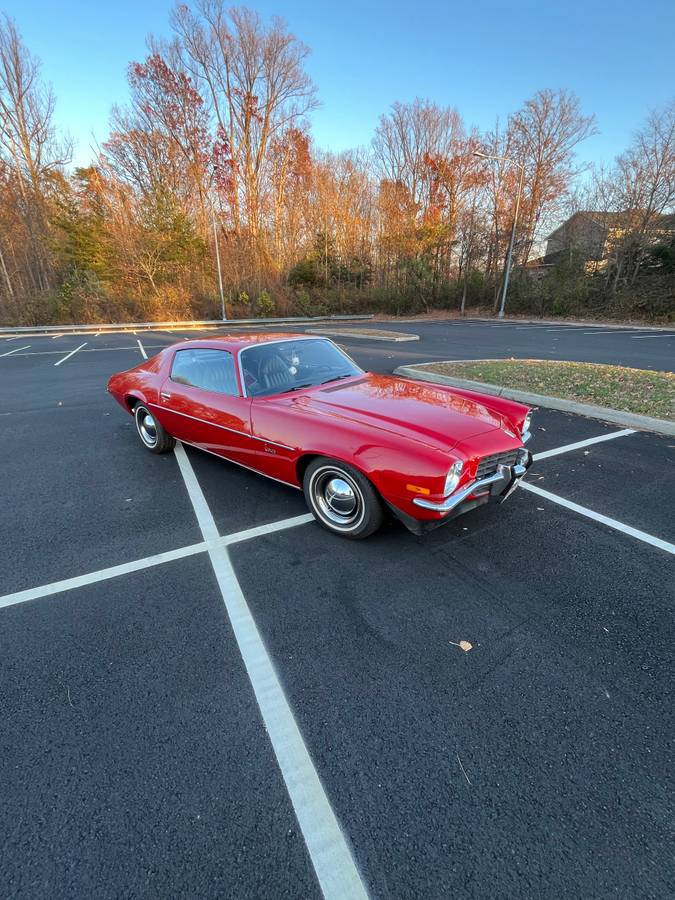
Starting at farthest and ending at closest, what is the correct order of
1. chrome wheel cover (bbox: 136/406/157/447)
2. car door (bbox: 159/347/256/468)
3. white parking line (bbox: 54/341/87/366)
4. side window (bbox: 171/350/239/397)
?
white parking line (bbox: 54/341/87/366), chrome wheel cover (bbox: 136/406/157/447), side window (bbox: 171/350/239/397), car door (bbox: 159/347/256/468)

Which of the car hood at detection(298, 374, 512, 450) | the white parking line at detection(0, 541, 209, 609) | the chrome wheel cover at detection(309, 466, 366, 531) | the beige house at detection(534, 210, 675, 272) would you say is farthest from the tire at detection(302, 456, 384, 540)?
the beige house at detection(534, 210, 675, 272)

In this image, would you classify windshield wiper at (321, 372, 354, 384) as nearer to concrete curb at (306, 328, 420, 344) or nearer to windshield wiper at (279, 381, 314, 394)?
windshield wiper at (279, 381, 314, 394)

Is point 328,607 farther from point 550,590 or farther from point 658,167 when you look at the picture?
point 658,167

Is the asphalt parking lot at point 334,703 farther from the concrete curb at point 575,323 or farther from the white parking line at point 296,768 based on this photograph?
the concrete curb at point 575,323

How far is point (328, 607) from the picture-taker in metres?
2.43

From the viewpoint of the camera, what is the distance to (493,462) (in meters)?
2.81

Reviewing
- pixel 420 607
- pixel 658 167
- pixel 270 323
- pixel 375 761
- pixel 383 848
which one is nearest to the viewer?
pixel 383 848

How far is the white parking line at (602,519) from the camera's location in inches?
117

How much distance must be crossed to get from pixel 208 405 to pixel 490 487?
8.26ft

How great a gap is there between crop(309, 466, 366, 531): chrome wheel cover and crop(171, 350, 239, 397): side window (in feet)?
3.78

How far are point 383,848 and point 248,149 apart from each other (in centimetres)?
3646

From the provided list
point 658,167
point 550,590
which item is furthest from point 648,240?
point 550,590

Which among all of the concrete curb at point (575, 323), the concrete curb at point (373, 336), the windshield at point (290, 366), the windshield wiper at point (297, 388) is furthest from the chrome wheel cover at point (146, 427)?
the concrete curb at point (575, 323)

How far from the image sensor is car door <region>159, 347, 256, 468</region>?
3506 mm
